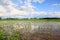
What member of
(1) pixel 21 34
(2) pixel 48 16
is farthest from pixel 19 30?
(2) pixel 48 16

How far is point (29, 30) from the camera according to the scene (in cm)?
236

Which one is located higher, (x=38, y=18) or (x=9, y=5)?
(x=9, y=5)

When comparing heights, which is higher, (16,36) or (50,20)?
(50,20)

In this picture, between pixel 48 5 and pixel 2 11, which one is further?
pixel 2 11

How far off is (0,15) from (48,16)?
0.75 metres

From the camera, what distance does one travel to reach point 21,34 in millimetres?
2336

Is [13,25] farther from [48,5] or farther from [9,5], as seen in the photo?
[48,5]

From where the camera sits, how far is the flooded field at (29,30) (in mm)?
2301

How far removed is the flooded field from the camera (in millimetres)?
2301

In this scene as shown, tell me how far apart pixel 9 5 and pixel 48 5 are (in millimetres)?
607

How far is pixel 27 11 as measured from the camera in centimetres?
236

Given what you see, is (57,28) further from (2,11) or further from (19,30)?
(2,11)

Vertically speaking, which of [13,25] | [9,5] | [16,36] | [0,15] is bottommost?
[16,36]

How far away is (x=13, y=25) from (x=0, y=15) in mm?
269
